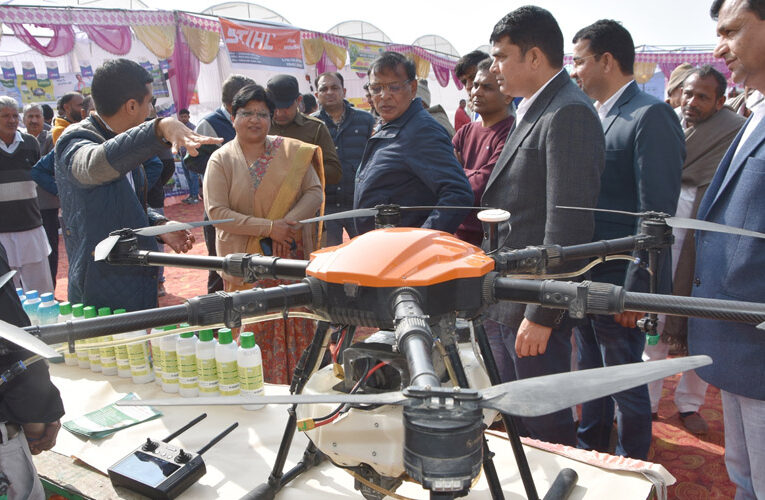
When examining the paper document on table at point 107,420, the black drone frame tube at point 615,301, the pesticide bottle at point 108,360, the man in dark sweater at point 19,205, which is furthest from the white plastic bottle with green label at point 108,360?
the man in dark sweater at point 19,205

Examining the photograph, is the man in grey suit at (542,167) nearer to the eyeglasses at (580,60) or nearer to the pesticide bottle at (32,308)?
the eyeglasses at (580,60)

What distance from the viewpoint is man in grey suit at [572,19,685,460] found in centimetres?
228

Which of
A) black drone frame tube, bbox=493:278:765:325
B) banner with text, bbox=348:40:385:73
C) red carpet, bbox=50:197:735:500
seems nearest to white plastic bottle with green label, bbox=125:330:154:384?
black drone frame tube, bbox=493:278:765:325

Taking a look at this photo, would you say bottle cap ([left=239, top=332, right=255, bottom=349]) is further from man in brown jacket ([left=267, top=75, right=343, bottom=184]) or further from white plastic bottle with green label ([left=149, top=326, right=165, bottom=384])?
man in brown jacket ([left=267, top=75, right=343, bottom=184])

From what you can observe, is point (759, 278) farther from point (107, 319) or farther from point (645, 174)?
point (107, 319)

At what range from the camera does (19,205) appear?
445 centimetres

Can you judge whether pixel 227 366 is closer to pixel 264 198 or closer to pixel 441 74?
pixel 264 198

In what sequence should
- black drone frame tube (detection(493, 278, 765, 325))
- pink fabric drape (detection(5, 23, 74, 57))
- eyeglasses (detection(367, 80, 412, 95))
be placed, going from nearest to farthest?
1. black drone frame tube (detection(493, 278, 765, 325))
2. eyeglasses (detection(367, 80, 412, 95))
3. pink fabric drape (detection(5, 23, 74, 57))

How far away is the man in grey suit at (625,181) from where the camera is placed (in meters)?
2.28

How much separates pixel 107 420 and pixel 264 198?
1.46m

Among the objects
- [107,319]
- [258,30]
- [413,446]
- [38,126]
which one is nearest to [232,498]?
[107,319]

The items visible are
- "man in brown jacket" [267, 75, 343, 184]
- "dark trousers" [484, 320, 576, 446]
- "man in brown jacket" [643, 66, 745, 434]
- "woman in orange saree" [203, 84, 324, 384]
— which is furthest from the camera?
"man in brown jacket" [267, 75, 343, 184]

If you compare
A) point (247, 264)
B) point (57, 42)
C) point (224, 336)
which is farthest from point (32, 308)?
point (57, 42)

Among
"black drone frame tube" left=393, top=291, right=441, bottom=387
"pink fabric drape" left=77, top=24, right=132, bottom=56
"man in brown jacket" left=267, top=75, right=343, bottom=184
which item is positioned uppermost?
"pink fabric drape" left=77, top=24, right=132, bottom=56
